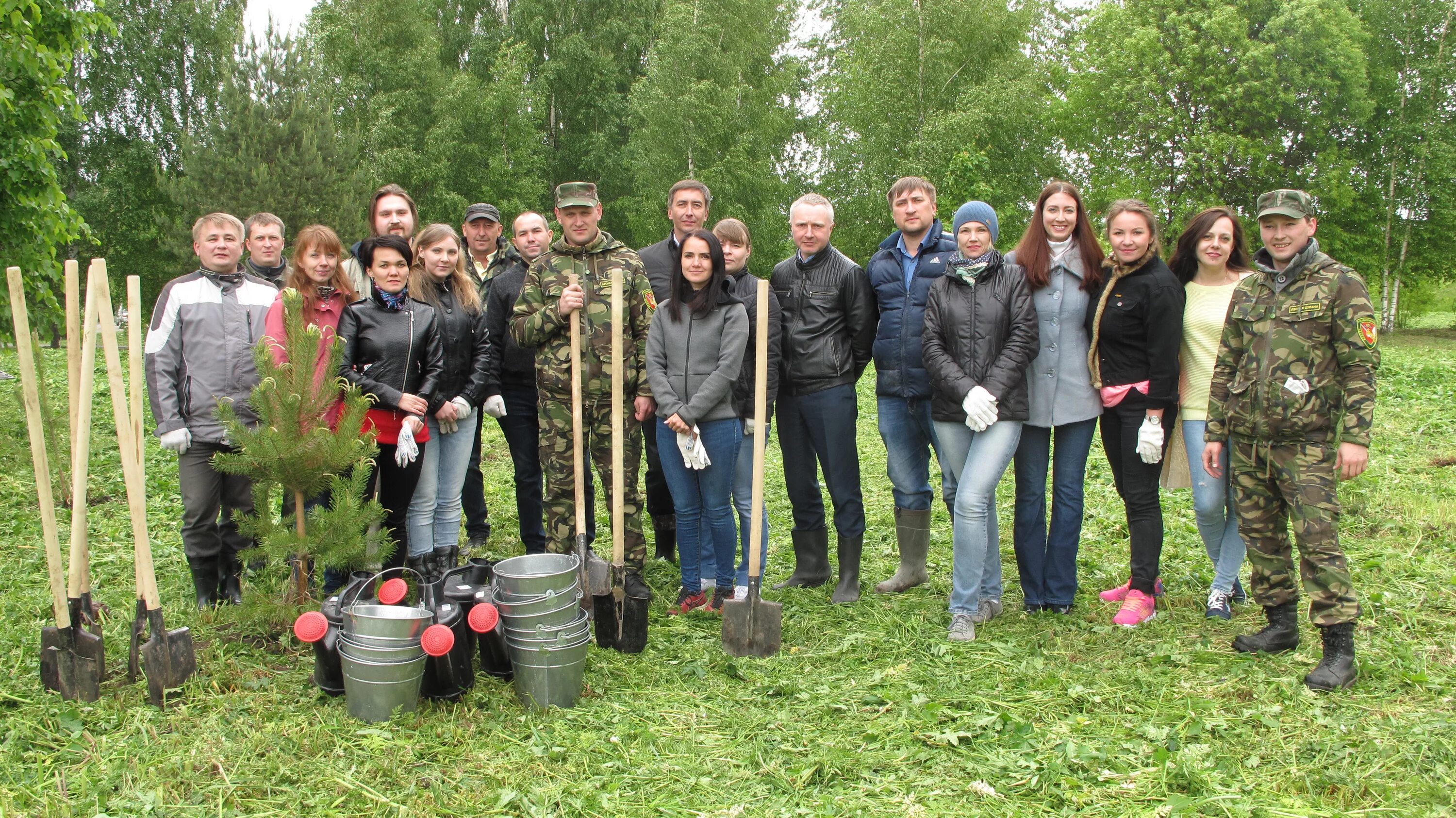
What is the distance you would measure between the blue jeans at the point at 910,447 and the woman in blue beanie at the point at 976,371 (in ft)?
1.25

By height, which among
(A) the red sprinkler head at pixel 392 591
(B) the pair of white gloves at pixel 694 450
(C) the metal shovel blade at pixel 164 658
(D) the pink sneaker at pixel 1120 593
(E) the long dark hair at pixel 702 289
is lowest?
(D) the pink sneaker at pixel 1120 593

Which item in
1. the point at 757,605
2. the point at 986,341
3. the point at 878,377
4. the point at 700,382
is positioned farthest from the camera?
the point at 878,377

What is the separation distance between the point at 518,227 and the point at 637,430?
1.72m

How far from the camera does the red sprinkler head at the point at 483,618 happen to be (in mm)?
3754

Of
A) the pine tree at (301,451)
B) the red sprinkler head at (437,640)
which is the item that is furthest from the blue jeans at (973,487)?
the pine tree at (301,451)

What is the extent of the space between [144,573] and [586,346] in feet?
7.35

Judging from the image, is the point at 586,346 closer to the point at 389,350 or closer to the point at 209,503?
the point at 389,350

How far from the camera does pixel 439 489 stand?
513 cm

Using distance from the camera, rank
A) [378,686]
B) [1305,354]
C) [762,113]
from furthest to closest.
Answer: [762,113] → [1305,354] → [378,686]

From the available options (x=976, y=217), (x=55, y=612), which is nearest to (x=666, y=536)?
(x=976, y=217)

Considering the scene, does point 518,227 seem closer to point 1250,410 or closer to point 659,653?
point 659,653

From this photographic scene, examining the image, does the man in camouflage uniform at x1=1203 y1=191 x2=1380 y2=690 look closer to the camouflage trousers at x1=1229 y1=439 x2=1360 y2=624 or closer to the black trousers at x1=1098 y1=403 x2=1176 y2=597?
the camouflage trousers at x1=1229 y1=439 x2=1360 y2=624

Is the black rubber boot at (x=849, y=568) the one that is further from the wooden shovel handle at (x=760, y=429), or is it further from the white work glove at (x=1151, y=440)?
the white work glove at (x=1151, y=440)

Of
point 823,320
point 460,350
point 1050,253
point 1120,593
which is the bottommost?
point 1120,593
